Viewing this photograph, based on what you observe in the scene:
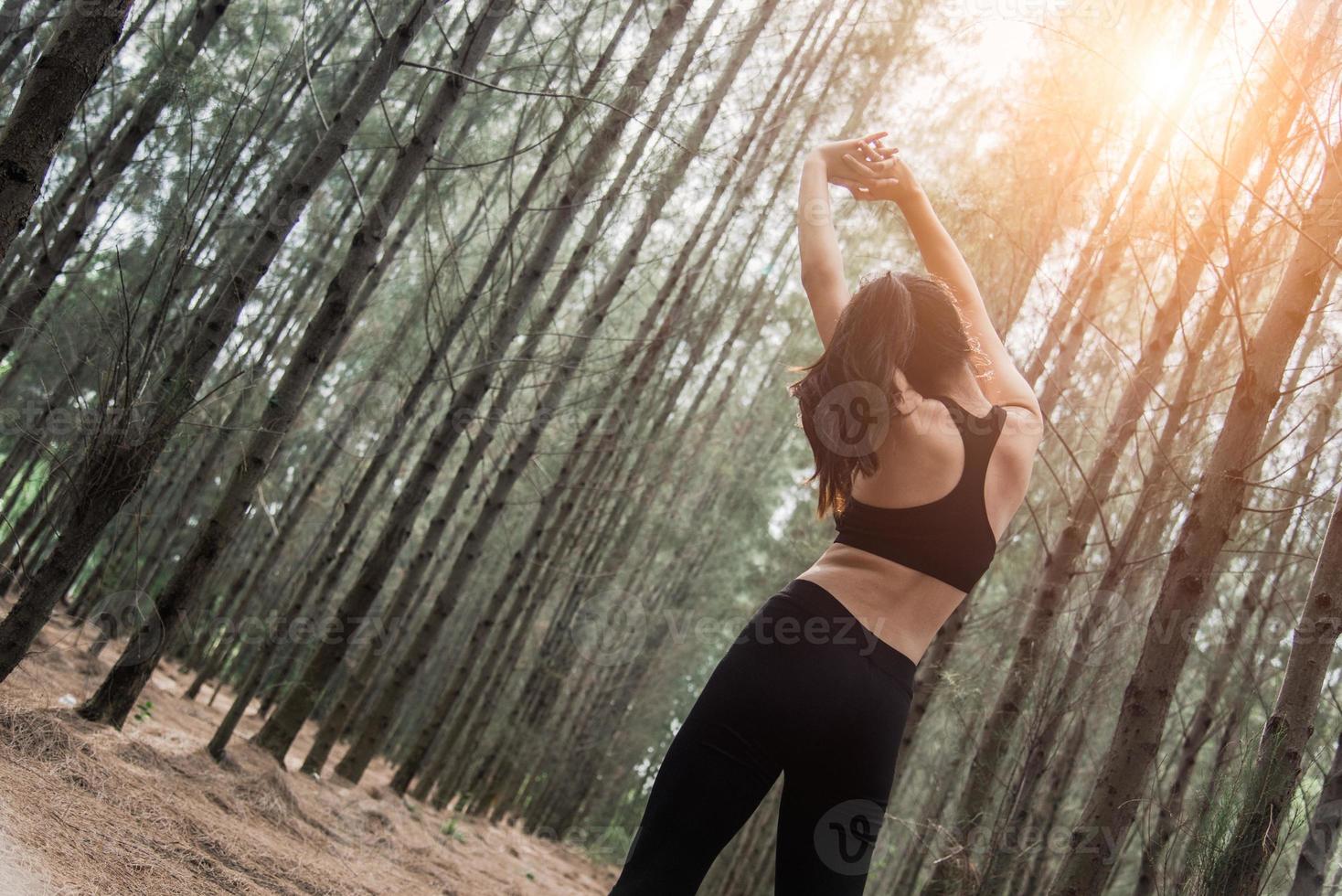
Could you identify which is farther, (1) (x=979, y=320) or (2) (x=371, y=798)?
(2) (x=371, y=798)

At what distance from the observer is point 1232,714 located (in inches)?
372

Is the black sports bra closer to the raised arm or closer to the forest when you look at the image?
the raised arm

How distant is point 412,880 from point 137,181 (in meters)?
8.98

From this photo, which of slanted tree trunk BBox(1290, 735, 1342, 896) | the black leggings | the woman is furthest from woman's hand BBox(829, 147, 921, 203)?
slanted tree trunk BBox(1290, 735, 1342, 896)

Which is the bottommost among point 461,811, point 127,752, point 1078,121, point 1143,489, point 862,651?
point 461,811

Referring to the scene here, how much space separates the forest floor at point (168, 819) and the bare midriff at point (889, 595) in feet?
6.85

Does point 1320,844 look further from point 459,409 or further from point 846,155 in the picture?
point 459,409

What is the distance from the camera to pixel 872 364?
1.71 m

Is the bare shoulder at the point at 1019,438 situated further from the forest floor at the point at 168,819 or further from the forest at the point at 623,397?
the forest floor at the point at 168,819

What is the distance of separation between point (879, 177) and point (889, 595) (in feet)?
3.30

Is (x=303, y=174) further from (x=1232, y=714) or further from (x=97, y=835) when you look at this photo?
(x=1232, y=714)

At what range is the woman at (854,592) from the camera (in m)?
1.52

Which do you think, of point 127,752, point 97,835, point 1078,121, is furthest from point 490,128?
point 97,835

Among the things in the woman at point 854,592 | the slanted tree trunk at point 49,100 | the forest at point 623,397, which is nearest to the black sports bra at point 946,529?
the woman at point 854,592
